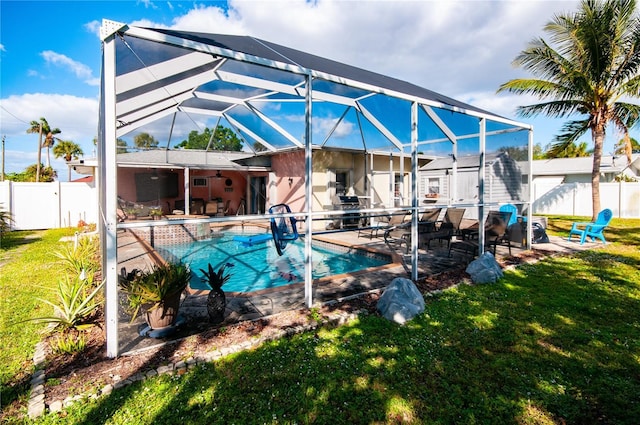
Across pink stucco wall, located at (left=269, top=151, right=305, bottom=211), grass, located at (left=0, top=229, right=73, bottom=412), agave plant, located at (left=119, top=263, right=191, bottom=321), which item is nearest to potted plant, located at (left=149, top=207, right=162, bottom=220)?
grass, located at (left=0, top=229, right=73, bottom=412)

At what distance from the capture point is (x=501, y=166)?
12773mm

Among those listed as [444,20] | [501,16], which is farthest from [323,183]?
[501,16]

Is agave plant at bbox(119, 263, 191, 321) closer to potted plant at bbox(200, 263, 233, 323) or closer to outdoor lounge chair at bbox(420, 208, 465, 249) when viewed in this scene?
potted plant at bbox(200, 263, 233, 323)

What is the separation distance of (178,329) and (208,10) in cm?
1041

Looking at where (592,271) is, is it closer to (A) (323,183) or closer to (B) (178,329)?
(B) (178,329)

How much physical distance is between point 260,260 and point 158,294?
6.36 m

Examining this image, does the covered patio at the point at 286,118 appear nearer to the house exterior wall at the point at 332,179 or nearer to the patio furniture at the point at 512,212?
the house exterior wall at the point at 332,179

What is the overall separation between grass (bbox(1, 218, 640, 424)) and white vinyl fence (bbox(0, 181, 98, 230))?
13.8m

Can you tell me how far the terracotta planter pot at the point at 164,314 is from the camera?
11.3 ft

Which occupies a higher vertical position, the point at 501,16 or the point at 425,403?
the point at 501,16

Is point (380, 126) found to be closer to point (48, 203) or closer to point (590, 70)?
point (590, 70)

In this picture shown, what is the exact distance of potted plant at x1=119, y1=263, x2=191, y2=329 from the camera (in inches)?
132

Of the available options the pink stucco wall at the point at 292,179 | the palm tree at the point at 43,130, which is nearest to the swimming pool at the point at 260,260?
the pink stucco wall at the point at 292,179

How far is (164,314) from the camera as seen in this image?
137 inches
